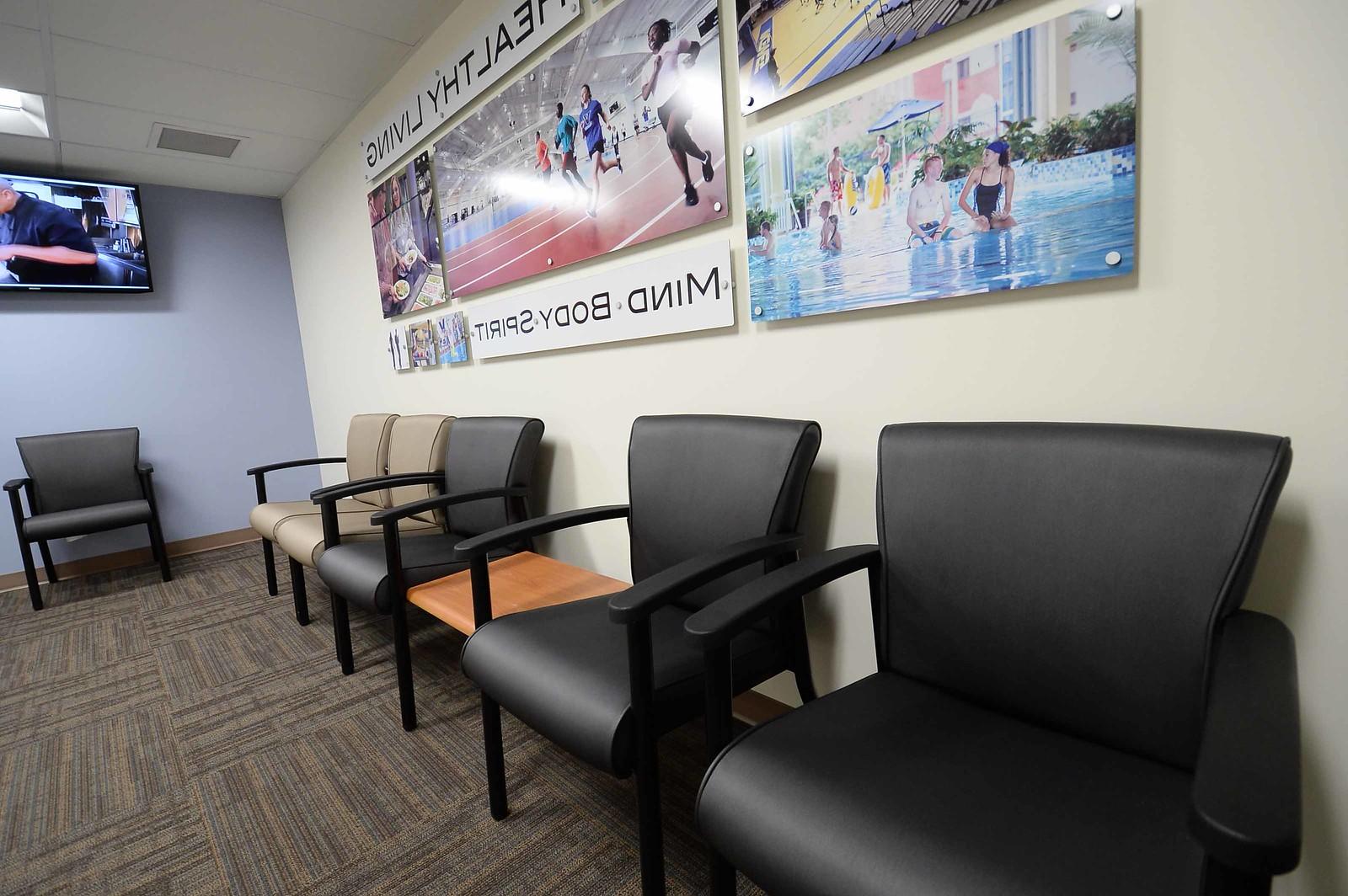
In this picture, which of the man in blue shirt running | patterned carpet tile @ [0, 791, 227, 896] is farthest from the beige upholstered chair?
the man in blue shirt running

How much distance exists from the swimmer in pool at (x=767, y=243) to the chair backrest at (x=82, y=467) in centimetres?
400

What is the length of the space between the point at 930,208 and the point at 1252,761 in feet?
3.17

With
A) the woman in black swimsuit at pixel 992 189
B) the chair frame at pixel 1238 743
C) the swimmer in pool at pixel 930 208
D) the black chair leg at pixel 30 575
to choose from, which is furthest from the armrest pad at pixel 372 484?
the black chair leg at pixel 30 575

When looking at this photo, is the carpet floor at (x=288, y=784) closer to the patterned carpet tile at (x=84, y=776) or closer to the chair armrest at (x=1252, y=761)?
the patterned carpet tile at (x=84, y=776)

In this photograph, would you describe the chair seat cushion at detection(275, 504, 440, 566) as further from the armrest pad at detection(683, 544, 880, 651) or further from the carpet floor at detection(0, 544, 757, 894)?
the armrest pad at detection(683, 544, 880, 651)

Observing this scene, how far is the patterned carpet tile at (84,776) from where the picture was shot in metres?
1.56

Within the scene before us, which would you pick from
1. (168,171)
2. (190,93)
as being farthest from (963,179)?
(168,171)

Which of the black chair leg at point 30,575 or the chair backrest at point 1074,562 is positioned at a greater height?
the chair backrest at point 1074,562

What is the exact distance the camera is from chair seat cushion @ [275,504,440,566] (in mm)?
2234

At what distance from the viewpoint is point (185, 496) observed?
4059 mm

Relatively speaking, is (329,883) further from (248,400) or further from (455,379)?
(248,400)

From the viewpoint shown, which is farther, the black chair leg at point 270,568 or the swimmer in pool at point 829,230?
the black chair leg at point 270,568

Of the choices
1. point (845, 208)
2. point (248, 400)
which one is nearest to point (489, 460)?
point (845, 208)

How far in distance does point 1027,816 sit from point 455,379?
8.46 ft
